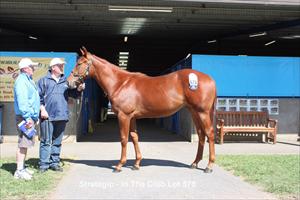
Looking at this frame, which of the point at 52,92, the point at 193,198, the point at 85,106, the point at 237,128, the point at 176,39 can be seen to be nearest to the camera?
the point at 193,198

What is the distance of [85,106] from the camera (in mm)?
15984

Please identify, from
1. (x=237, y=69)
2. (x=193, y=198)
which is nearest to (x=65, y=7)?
(x=237, y=69)

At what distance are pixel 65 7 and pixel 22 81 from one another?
22.7 feet

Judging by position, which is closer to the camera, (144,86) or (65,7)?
(144,86)

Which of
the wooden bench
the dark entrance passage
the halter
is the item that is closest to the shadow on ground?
the halter

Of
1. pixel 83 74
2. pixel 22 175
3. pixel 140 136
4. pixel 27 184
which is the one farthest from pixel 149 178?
pixel 140 136

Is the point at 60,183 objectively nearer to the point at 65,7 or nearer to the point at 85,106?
the point at 65,7

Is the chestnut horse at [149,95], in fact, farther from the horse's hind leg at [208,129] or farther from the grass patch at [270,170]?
the grass patch at [270,170]

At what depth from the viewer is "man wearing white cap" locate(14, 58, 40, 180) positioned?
703 centimetres

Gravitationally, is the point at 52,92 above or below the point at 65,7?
below

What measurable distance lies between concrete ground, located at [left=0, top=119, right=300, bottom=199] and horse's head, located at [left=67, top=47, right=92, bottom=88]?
1.66 metres

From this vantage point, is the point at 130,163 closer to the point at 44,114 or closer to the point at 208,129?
the point at 208,129

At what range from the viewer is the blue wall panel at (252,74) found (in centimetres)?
1312

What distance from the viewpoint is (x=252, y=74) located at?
13266 mm
